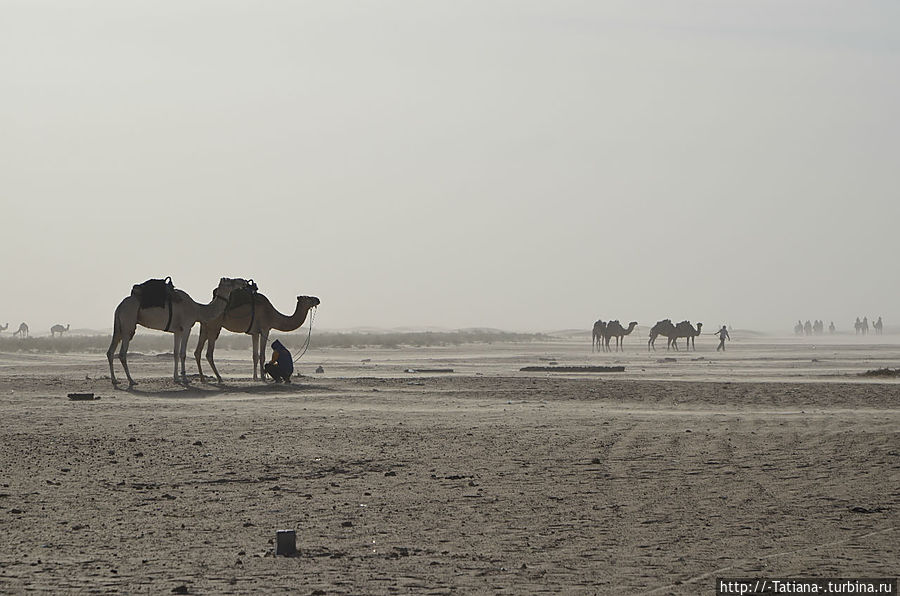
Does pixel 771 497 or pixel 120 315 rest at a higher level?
pixel 120 315

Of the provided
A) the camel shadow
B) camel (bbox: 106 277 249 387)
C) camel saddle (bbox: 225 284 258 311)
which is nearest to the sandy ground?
the camel shadow

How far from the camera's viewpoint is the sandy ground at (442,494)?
337 inches

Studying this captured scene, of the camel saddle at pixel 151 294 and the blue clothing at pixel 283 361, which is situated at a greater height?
the camel saddle at pixel 151 294

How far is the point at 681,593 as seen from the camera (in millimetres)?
7914

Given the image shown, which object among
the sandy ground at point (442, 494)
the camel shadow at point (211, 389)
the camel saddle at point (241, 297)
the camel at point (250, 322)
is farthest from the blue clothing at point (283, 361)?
the sandy ground at point (442, 494)

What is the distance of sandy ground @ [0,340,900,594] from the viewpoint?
856 centimetres

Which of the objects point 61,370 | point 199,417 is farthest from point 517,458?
point 61,370

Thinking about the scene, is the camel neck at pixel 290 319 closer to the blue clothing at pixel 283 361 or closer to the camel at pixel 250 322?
the camel at pixel 250 322

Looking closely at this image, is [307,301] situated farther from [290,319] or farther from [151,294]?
[151,294]

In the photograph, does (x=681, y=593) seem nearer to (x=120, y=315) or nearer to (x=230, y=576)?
(x=230, y=576)

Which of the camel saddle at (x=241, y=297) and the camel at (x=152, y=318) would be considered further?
the camel saddle at (x=241, y=297)

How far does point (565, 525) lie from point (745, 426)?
8.38 meters

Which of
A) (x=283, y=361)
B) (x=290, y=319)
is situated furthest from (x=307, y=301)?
(x=283, y=361)

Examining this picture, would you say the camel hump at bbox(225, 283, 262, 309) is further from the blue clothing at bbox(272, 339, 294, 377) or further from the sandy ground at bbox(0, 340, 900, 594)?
the sandy ground at bbox(0, 340, 900, 594)
